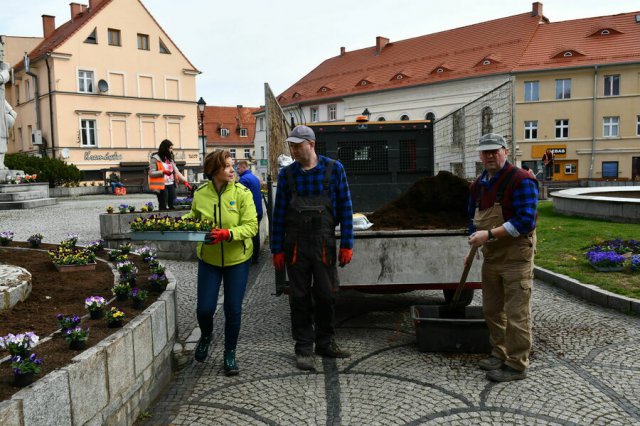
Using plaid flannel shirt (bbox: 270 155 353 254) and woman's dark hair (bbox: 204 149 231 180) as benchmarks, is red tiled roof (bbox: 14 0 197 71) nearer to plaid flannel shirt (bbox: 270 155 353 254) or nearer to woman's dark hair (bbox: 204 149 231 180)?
woman's dark hair (bbox: 204 149 231 180)

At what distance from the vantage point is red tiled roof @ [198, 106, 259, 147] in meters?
78.9

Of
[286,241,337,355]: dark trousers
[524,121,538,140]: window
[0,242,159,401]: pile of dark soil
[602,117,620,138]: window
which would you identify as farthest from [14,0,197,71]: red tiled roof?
[286,241,337,355]: dark trousers

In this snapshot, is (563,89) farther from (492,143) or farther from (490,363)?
(490,363)

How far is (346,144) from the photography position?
897cm

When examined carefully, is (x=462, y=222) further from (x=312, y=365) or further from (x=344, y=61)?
(x=344, y=61)

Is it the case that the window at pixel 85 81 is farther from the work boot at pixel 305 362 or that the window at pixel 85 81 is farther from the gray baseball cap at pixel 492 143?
the gray baseball cap at pixel 492 143

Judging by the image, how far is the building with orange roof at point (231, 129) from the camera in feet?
259

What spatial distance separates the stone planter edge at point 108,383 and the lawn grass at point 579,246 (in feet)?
18.3

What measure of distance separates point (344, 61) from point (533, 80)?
2570 cm

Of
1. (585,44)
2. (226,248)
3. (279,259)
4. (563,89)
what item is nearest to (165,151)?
(279,259)

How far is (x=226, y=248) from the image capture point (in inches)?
185

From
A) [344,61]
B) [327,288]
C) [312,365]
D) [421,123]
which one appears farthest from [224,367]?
[344,61]

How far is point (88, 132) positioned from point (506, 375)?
149 feet

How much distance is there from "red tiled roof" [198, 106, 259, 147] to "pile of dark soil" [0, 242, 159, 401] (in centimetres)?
7257
